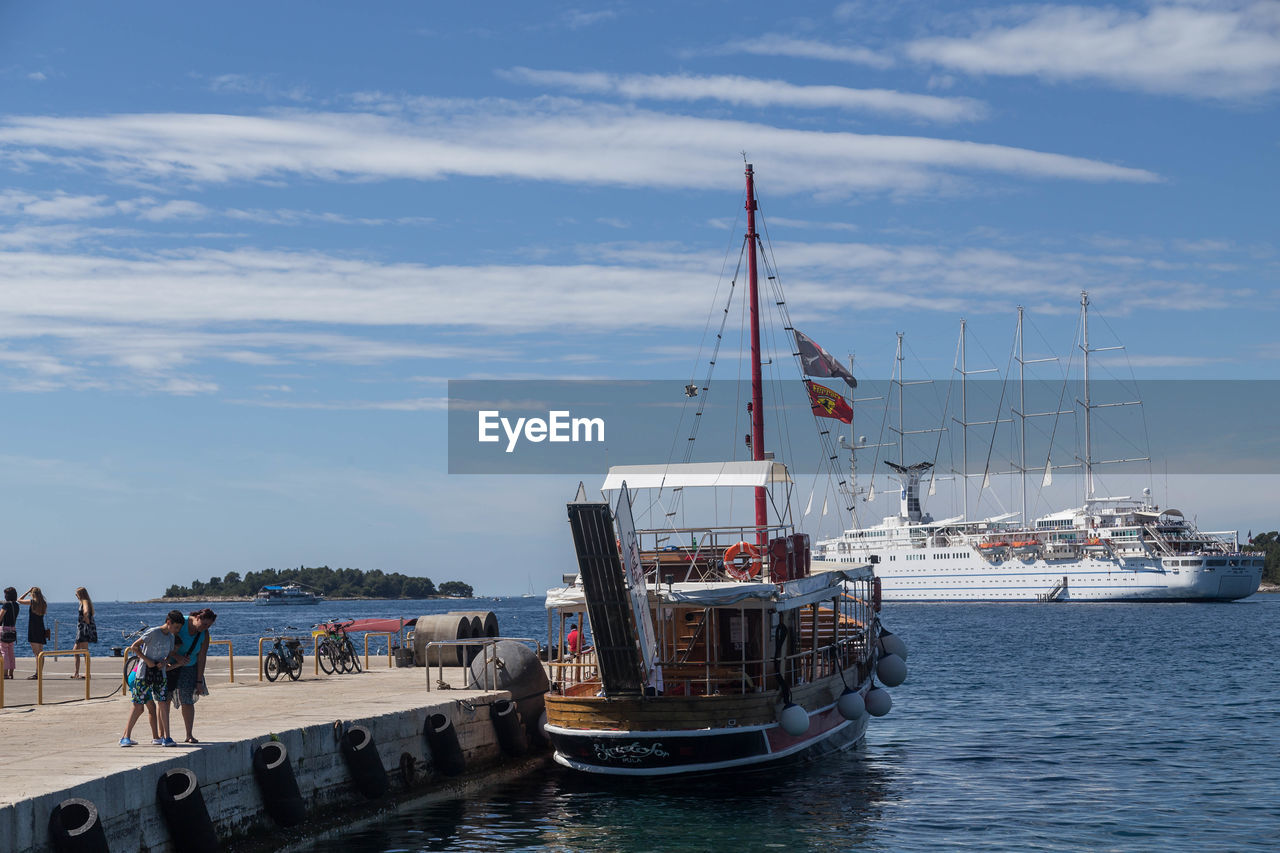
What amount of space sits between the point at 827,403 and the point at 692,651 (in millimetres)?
10188

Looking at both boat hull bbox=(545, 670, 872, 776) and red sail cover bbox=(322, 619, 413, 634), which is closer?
boat hull bbox=(545, 670, 872, 776)

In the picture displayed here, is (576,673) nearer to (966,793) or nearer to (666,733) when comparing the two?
(666,733)

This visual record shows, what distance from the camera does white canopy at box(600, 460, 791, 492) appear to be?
79.6 feet

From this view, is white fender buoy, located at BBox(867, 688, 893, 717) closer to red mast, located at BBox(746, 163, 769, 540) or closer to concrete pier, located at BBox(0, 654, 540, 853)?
red mast, located at BBox(746, 163, 769, 540)

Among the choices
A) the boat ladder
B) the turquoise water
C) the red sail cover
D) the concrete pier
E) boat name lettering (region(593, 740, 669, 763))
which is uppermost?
→ the red sail cover

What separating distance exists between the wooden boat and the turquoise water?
923mm

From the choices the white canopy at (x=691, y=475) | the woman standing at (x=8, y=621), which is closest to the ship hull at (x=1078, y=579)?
the white canopy at (x=691, y=475)

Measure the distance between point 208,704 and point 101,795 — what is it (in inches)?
361

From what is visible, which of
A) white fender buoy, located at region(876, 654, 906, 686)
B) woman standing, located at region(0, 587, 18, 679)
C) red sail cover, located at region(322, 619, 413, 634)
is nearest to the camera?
woman standing, located at region(0, 587, 18, 679)

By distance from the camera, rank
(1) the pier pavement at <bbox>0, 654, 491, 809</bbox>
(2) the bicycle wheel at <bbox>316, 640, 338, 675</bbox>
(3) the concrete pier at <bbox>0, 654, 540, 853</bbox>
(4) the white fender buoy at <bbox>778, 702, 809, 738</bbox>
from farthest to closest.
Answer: (2) the bicycle wheel at <bbox>316, 640, 338, 675</bbox> < (4) the white fender buoy at <bbox>778, 702, 809, 738</bbox> < (1) the pier pavement at <bbox>0, 654, 491, 809</bbox> < (3) the concrete pier at <bbox>0, 654, 540, 853</bbox>

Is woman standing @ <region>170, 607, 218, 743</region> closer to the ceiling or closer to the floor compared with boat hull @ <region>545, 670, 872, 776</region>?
closer to the ceiling

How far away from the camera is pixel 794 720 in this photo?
71.1 feet

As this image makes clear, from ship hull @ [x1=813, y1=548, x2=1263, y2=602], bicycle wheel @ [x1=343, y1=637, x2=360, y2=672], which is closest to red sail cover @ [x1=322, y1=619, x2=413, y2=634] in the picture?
bicycle wheel @ [x1=343, y1=637, x2=360, y2=672]

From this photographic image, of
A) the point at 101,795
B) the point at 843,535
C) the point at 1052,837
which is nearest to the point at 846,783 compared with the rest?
the point at 1052,837
